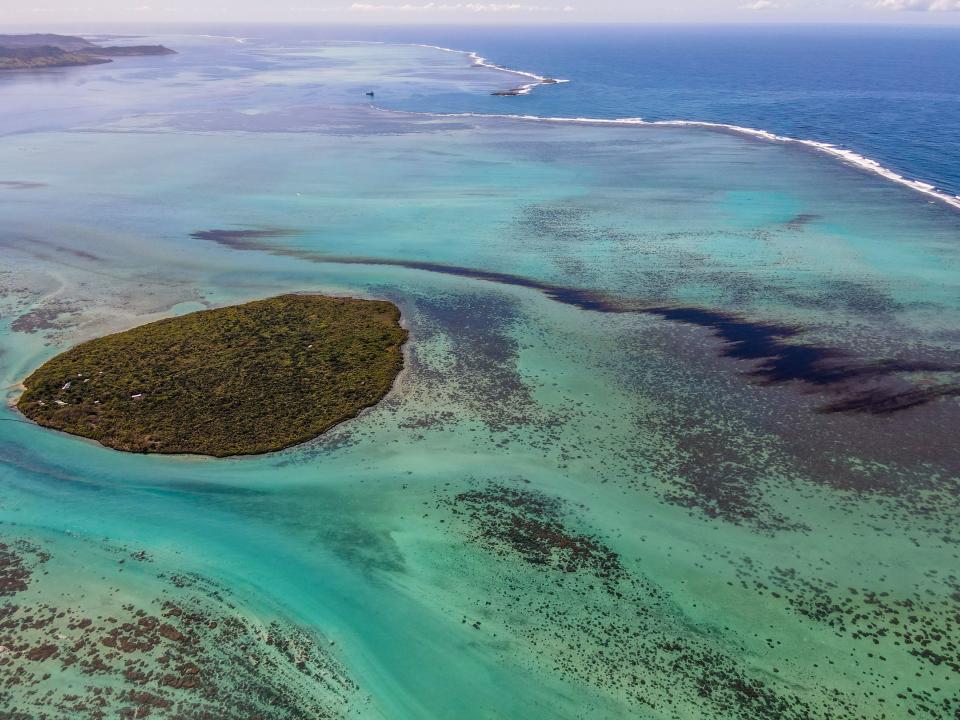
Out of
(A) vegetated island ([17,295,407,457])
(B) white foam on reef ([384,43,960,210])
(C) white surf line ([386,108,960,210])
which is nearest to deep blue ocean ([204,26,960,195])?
(B) white foam on reef ([384,43,960,210])

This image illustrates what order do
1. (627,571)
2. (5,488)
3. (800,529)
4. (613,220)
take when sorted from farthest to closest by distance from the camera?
(613,220) < (5,488) < (800,529) < (627,571)

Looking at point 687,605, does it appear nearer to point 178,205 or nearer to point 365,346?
point 365,346

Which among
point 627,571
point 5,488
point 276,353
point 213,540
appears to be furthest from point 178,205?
point 627,571

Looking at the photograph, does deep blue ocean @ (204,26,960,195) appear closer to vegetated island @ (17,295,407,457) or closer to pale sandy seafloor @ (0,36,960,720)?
pale sandy seafloor @ (0,36,960,720)

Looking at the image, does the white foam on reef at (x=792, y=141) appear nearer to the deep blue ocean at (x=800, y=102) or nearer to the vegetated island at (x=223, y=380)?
the deep blue ocean at (x=800, y=102)

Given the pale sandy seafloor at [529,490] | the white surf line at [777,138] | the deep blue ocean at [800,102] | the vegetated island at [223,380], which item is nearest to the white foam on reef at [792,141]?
the white surf line at [777,138]
